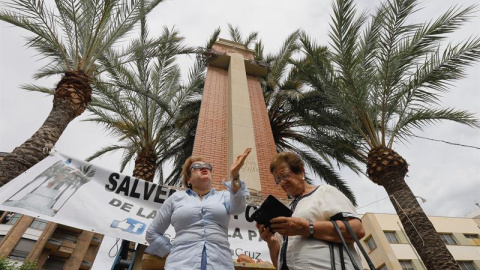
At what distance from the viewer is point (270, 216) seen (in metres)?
1.60

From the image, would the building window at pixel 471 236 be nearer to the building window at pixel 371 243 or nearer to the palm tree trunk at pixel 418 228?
the building window at pixel 371 243

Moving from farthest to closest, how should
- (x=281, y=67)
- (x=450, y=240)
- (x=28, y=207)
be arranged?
1. (x=450, y=240)
2. (x=281, y=67)
3. (x=28, y=207)

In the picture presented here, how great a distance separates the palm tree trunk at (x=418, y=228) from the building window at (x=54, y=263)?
3232 cm

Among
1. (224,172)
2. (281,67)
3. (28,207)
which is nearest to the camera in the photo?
(28,207)

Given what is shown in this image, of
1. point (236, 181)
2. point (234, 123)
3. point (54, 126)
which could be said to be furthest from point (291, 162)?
point (234, 123)

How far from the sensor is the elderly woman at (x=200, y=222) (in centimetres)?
178

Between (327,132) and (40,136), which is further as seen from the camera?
(327,132)

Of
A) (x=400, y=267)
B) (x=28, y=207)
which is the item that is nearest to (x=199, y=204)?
(x=28, y=207)

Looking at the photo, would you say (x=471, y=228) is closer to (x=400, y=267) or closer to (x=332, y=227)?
(x=400, y=267)

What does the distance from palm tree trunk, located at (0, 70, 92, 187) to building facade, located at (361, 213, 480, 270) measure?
23981 mm

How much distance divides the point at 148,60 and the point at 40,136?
3800mm

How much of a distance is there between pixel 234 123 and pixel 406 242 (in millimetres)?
23681

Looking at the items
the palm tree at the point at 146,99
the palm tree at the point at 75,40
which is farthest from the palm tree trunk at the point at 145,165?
the palm tree at the point at 75,40

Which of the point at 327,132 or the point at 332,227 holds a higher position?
the point at 327,132
